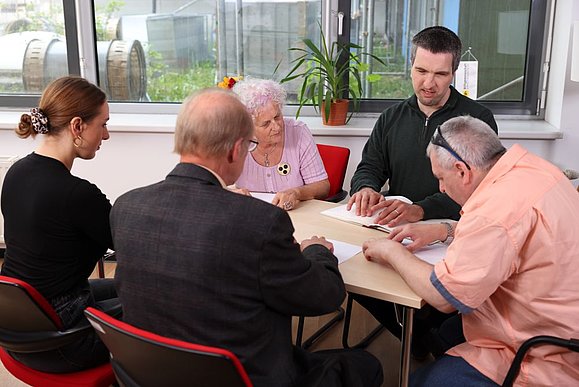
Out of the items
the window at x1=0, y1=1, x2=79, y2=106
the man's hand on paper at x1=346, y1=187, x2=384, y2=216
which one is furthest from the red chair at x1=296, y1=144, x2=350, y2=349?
the window at x1=0, y1=1, x2=79, y2=106

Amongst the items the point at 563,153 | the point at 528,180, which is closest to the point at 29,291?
the point at 528,180

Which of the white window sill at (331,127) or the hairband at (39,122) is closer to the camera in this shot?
the hairband at (39,122)

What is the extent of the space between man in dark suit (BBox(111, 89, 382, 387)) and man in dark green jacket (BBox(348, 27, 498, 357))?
0.97 m

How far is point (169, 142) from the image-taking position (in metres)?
3.88

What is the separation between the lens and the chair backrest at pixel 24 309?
1.66 m

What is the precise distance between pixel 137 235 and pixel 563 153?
9.58 feet

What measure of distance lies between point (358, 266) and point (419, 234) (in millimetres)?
250

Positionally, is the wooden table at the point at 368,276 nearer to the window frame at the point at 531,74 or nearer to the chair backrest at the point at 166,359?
the chair backrest at the point at 166,359

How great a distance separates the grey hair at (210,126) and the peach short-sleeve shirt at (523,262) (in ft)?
2.02

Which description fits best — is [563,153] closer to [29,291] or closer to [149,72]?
[149,72]

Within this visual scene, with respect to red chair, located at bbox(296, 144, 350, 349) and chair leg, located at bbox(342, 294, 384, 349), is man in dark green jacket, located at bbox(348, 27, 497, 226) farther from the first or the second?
chair leg, located at bbox(342, 294, 384, 349)

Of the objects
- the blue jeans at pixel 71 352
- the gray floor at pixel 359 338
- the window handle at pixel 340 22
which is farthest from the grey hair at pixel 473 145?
the window handle at pixel 340 22

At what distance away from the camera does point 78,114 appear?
2.02m

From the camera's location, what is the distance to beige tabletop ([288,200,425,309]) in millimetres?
1772
